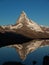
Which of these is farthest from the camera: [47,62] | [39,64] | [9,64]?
[39,64]

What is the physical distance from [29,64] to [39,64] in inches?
133

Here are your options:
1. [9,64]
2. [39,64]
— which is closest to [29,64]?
[39,64]

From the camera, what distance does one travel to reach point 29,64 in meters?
58.2

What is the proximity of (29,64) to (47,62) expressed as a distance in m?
11.6

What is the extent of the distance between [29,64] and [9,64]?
8.75 m

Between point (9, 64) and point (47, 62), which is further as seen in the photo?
point (9, 64)

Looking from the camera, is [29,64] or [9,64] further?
[29,64]

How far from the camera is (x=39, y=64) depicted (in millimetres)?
55750

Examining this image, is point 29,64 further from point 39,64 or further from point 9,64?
point 9,64

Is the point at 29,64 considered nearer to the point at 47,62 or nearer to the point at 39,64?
the point at 39,64

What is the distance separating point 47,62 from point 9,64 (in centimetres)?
867

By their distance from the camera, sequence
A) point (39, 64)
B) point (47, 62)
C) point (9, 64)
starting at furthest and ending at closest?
point (39, 64)
point (9, 64)
point (47, 62)

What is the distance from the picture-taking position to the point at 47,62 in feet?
155

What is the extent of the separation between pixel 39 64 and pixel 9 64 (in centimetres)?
851
